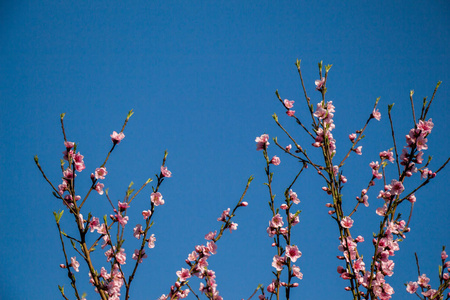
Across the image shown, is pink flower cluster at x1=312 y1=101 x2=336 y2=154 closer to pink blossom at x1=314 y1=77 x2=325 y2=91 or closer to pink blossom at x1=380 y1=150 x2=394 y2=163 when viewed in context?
pink blossom at x1=314 y1=77 x2=325 y2=91

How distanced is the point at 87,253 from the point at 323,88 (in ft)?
10.1

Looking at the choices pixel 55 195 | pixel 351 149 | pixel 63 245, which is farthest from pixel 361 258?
pixel 55 195

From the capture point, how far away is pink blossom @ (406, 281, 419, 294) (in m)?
3.56

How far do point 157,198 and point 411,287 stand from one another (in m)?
3.02

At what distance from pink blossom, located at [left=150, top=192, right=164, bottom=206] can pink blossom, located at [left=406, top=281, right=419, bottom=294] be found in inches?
115

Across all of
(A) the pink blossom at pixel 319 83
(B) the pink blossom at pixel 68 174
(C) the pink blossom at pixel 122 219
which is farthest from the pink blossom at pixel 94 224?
(A) the pink blossom at pixel 319 83

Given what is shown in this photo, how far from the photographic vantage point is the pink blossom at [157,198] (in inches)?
140

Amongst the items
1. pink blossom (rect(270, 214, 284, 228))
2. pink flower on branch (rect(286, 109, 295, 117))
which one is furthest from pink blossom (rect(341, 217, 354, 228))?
pink flower on branch (rect(286, 109, 295, 117))

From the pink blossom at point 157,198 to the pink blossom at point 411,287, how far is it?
9.58 feet

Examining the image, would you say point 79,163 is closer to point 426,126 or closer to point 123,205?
point 123,205

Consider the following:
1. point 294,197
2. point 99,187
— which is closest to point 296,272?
point 294,197

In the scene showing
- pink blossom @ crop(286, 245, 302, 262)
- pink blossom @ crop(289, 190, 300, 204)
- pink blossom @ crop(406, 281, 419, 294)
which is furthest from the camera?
pink blossom @ crop(289, 190, 300, 204)

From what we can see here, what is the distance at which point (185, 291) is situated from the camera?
3.85m

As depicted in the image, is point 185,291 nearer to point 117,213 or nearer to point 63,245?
point 117,213
